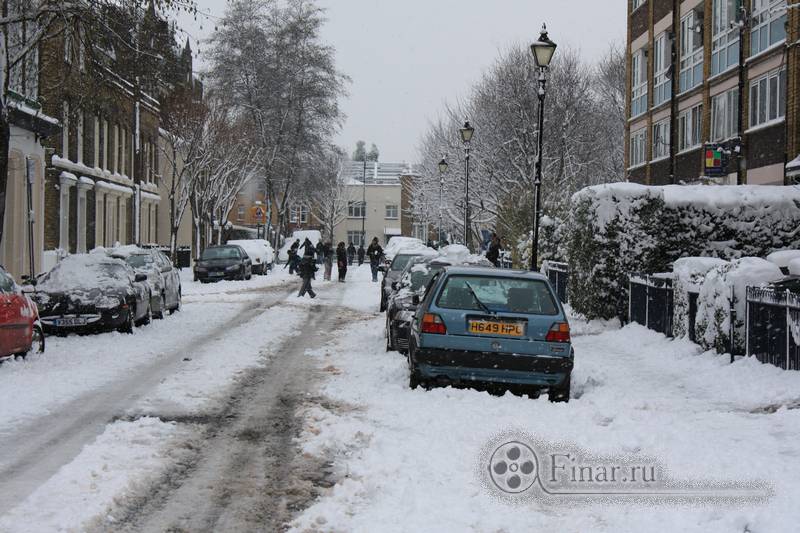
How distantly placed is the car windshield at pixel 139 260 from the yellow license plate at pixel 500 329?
14452 mm

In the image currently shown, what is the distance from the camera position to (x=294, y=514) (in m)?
5.60

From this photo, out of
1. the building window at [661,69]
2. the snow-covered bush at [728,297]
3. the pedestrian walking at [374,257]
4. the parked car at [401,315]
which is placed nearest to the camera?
the snow-covered bush at [728,297]

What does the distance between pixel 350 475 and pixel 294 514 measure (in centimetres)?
→ 88

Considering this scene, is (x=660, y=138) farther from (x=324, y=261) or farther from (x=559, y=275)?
(x=324, y=261)

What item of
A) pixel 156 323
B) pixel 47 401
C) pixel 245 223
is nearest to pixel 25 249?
pixel 156 323

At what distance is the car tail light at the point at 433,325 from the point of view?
9.59 metres

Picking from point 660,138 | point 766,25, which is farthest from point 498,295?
point 660,138

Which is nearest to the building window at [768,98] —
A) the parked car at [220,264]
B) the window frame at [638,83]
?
the window frame at [638,83]

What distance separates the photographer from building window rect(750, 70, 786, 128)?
79.1 feet

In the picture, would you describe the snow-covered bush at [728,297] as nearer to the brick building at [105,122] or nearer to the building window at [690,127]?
the brick building at [105,122]

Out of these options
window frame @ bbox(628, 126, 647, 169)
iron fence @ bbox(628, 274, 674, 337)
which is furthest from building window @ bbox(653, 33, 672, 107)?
iron fence @ bbox(628, 274, 674, 337)

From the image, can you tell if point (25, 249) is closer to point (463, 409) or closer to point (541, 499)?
point (463, 409)

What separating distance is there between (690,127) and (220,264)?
18.8m

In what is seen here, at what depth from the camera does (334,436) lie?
7707 mm
